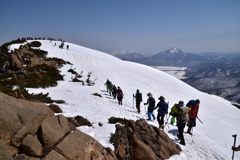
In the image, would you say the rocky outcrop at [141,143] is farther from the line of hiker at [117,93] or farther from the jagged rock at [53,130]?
the line of hiker at [117,93]

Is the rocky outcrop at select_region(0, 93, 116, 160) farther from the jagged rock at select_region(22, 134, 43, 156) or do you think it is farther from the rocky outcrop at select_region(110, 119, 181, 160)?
the rocky outcrop at select_region(110, 119, 181, 160)

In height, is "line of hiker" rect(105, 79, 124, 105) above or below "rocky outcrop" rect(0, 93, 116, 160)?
below

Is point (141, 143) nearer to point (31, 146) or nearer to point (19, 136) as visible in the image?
point (31, 146)

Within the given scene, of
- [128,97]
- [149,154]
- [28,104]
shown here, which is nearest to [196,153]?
[149,154]

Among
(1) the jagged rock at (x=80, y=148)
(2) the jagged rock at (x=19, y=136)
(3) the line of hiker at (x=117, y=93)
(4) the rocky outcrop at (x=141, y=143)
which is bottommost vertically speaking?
(3) the line of hiker at (x=117, y=93)

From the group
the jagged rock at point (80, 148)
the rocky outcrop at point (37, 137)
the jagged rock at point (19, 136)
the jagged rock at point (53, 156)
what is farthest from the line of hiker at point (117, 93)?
the jagged rock at point (19, 136)

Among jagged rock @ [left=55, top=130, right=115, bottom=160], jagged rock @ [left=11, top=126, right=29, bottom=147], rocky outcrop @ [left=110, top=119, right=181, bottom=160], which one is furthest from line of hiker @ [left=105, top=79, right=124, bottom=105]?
jagged rock @ [left=11, top=126, right=29, bottom=147]

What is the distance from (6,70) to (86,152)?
2415cm

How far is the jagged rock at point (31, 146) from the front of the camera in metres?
6.82

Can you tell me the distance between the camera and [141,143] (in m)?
10.4

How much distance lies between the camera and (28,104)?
8.02 metres

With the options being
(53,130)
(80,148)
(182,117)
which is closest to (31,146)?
(53,130)

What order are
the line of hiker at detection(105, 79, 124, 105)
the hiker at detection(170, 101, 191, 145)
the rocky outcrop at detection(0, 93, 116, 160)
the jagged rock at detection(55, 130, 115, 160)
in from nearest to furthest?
the rocky outcrop at detection(0, 93, 116, 160)
the jagged rock at detection(55, 130, 115, 160)
the hiker at detection(170, 101, 191, 145)
the line of hiker at detection(105, 79, 124, 105)

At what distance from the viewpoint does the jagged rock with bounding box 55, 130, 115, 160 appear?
24.2ft
